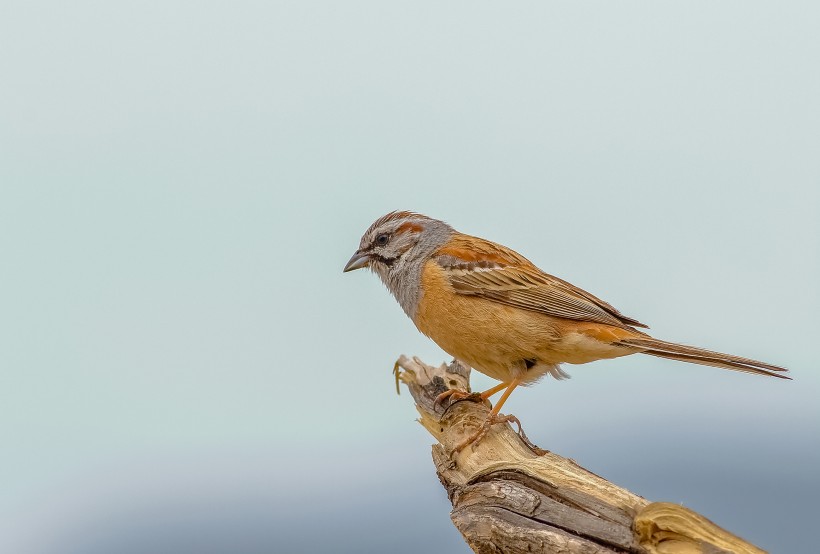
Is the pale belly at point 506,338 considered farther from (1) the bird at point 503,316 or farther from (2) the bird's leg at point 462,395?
(2) the bird's leg at point 462,395

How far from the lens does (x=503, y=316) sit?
559 centimetres

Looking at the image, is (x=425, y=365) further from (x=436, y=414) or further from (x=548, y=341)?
(x=548, y=341)

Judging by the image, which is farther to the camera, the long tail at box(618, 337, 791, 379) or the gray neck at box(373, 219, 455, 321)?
the gray neck at box(373, 219, 455, 321)

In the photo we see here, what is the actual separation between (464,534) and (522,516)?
435 mm

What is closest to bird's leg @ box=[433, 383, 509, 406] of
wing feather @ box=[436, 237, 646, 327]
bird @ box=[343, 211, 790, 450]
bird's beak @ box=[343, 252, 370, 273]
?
bird @ box=[343, 211, 790, 450]

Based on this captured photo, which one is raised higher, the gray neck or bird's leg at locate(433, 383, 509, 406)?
the gray neck

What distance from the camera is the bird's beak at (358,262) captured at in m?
6.32

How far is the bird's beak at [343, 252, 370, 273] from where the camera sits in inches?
249

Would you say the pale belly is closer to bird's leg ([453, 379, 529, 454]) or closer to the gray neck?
bird's leg ([453, 379, 529, 454])

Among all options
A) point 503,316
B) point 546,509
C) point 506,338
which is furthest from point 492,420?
point 546,509

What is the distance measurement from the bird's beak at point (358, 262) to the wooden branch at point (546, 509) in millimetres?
1338

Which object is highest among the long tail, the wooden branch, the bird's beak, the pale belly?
the bird's beak

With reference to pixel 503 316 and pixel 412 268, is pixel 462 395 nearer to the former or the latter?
pixel 503 316

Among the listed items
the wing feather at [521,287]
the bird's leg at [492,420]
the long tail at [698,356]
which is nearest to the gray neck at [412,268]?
the wing feather at [521,287]
